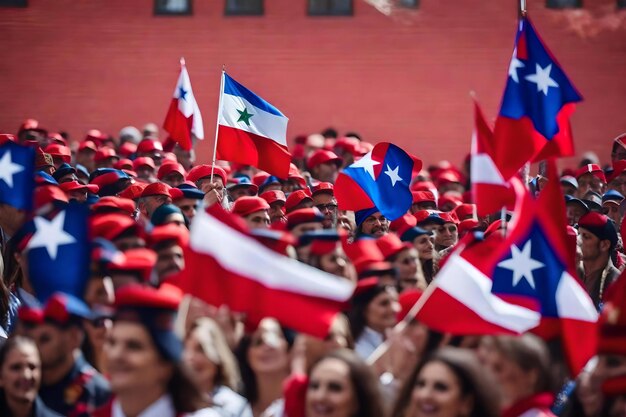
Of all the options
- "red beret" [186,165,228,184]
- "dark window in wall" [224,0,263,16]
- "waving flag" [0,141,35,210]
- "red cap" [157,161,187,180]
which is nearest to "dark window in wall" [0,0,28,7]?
"dark window in wall" [224,0,263,16]

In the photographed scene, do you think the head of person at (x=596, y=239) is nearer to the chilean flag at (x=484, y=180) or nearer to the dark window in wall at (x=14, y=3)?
the chilean flag at (x=484, y=180)

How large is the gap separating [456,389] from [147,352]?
1.54 m

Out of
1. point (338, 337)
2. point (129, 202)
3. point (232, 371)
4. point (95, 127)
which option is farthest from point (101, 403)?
point (95, 127)

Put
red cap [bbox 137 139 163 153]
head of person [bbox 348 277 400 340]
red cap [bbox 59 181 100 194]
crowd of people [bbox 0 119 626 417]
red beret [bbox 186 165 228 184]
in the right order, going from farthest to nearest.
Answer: red cap [bbox 137 139 163 153] < red beret [bbox 186 165 228 184] < red cap [bbox 59 181 100 194] < head of person [bbox 348 277 400 340] < crowd of people [bbox 0 119 626 417]

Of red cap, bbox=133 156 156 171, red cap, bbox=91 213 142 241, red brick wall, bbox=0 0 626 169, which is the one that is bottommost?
red brick wall, bbox=0 0 626 169

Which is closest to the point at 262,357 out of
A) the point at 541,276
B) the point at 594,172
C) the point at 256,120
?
the point at 541,276

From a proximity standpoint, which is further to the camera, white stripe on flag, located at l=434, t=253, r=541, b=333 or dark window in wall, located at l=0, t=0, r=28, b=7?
dark window in wall, located at l=0, t=0, r=28, b=7

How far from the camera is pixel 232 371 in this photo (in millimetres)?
8172

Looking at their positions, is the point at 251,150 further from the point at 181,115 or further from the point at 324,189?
the point at 181,115

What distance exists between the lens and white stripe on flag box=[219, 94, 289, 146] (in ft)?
45.6

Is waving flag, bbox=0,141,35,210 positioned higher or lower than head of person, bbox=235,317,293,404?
higher

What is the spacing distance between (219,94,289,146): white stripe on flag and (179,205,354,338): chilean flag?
592 centimetres

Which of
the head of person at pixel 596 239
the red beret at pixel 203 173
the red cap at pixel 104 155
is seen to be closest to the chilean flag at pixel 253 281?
the head of person at pixel 596 239

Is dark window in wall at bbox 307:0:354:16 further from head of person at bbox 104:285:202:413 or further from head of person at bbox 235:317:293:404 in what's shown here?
head of person at bbox 104:285:202:413
